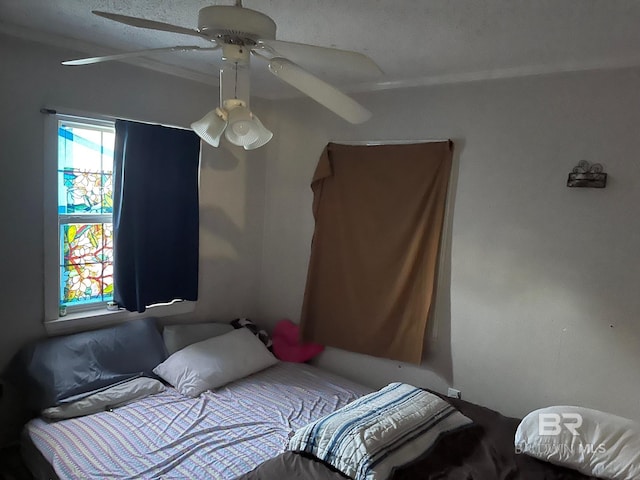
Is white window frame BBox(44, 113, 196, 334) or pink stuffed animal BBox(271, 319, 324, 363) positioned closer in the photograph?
white window frame BBox(44, 113, 196, 334)

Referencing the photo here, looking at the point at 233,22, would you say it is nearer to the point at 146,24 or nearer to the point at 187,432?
the point at 146,24

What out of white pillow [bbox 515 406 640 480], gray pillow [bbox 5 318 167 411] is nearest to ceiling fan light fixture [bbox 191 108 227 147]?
gray pillow [bbox 5 318 167 411]

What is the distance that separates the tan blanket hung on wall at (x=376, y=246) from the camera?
2781 millimetres

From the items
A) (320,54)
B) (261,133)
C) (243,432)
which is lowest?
(243,432)

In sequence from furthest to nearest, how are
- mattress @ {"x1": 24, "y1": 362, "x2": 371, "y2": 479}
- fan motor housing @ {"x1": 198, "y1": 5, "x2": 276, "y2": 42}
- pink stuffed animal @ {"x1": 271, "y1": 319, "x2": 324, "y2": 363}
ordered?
1. pink stuffed animal @ {"x1": 271, "y1": 319, "x2": 324, "y2": 363}
2. mattress @ {"x1": 24, "y1": 362, "x2": 371, "y2": 479}
3. fan motor housing @ {"x1": 198, "y1": 5, "x2": 276, "y2": 42}

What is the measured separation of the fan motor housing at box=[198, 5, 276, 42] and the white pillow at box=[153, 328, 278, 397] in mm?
2000

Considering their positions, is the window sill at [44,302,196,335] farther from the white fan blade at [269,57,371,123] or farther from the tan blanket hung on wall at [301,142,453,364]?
the white fan blade at [269,57,371,123]

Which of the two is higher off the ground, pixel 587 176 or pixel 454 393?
pixel 587 176


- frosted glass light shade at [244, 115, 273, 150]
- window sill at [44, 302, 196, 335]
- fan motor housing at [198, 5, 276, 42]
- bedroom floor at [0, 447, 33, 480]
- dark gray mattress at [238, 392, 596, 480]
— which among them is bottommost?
bedroom floor at [0, 447, 33, 480]

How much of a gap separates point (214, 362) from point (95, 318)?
2.51 feet

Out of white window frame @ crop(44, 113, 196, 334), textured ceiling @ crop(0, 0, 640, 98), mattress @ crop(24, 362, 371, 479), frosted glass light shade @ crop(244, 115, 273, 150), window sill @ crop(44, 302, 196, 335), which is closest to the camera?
textured ceiling @ crop(0, 0, 640, 98)

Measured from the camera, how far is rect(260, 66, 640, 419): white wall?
87.9 inches

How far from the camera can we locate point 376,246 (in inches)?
117

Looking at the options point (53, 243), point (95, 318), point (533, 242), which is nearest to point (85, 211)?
point (53, 243)
